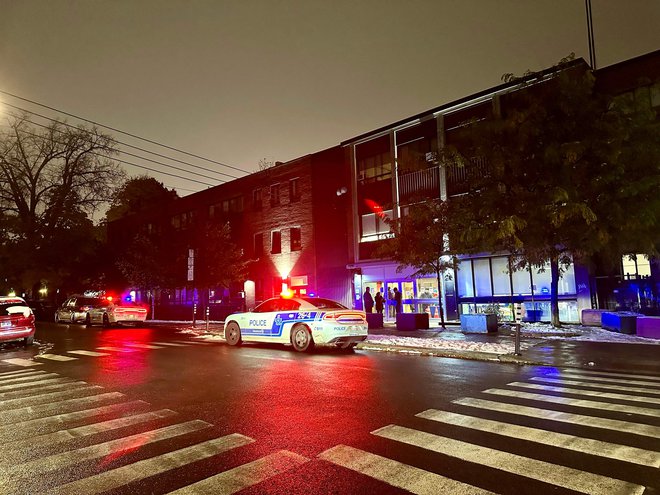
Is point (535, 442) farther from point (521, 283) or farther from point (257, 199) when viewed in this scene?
point (257, 199)

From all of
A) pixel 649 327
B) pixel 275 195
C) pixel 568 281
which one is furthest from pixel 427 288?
pixel 275 195

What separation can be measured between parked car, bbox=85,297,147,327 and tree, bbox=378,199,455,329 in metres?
15.7

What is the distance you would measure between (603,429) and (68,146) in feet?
144

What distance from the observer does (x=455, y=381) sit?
334 inches

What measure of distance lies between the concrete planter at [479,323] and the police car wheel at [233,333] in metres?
8.51

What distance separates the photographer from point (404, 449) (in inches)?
182

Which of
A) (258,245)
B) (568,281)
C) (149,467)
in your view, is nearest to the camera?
(149,467)

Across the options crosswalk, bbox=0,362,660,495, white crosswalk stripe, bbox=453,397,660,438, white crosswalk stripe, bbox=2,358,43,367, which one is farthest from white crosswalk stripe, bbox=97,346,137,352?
white crosswalk stripe, bbox=453,397,660,438

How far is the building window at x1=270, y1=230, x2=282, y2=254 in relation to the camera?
31344 millimetres

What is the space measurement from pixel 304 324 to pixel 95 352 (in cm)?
639

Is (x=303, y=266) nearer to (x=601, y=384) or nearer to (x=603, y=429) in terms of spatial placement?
(x=601, y=384)

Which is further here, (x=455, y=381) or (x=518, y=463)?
(x=455, y=381)

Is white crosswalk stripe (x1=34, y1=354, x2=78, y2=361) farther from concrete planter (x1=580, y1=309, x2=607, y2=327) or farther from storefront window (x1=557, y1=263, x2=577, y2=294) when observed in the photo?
A: storefront window (x1=557, y1=263, x2=577, y2=294)

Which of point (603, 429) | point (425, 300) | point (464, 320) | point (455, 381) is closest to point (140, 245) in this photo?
point (425, 300)
